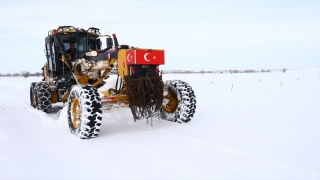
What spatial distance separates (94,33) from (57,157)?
474cm

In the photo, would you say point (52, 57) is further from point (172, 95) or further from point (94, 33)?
point (172, 95)

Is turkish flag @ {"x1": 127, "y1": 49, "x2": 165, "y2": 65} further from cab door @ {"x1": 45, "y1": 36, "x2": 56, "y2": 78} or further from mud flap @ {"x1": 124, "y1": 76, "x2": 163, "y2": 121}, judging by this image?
cab door @ {"x1": 45, "y1": 36, "x2": 56, "y2": 78}

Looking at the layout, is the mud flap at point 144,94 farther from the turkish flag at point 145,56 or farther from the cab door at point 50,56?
the cab door at point 50,56

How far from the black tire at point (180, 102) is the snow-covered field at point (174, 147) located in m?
0.17

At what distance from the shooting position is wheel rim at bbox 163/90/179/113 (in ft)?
18.4

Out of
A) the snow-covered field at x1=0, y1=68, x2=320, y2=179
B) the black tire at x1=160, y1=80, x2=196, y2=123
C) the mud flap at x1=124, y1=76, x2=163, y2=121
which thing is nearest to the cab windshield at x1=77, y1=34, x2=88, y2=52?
the snow-covered field at x1=0, y1=68, x2=320, y2=179

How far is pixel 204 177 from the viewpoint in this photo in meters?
2.77

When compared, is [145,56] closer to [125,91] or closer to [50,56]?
[125,91]

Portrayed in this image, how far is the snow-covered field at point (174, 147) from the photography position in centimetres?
293

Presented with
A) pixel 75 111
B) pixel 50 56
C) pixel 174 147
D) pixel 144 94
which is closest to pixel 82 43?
pixel 50 56

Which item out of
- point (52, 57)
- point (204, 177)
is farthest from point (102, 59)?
point (204, 177)

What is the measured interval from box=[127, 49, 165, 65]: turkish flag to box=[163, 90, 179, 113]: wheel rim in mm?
1088

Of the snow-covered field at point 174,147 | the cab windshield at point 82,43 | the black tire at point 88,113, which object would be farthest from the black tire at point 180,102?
the cab windshield at point 82,43

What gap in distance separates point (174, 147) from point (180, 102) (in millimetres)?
1648
